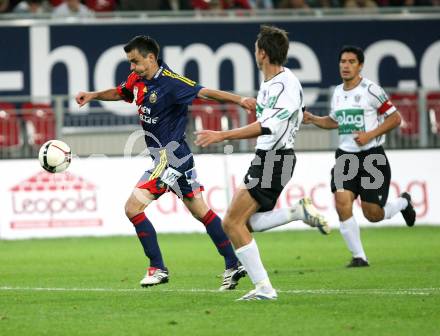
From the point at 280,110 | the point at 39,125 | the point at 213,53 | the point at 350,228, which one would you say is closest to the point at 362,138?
the point at 350,228

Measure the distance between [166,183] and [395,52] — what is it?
40.7 ft

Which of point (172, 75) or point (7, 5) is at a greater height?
point (7, 5)

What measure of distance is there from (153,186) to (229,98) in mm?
1322

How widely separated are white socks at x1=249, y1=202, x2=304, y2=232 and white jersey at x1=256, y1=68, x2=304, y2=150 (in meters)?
0.90

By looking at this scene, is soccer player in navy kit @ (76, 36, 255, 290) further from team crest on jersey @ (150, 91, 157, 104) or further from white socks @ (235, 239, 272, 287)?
white socks @ (235, 239, 272, 287)

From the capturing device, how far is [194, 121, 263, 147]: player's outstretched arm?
9062 mm

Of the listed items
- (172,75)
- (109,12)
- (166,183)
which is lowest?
(166,183)

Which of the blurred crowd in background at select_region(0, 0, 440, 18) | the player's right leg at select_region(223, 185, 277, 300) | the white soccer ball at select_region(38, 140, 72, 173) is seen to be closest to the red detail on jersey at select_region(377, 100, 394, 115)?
the white soccer ball at select_region(38, 140, 72, 173)

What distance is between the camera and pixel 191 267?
1423cm

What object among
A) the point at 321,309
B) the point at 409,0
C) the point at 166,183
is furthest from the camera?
the point at 409,0

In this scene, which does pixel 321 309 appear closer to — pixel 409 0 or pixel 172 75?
pixel 172 75

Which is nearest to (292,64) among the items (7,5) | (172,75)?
(7,5)

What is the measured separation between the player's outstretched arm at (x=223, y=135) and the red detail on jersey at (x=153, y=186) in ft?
7.28

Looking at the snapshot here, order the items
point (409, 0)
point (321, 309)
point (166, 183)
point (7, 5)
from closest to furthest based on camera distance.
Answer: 1. point (321, 309)
2. point (166, 183)
3. point (7, 5)
4. point (409, 0)
